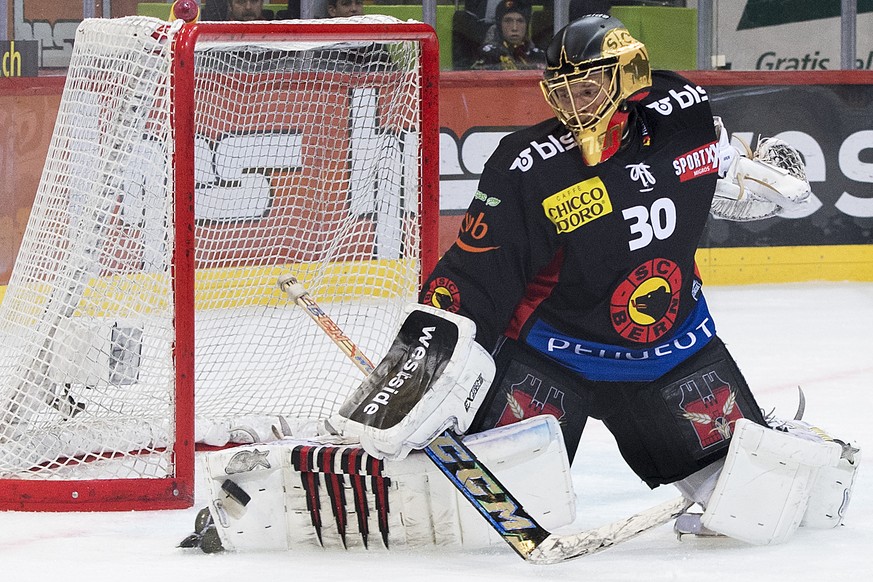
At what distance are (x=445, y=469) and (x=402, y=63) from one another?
1199 mm

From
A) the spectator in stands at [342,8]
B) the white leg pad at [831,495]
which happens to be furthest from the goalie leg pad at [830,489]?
the spectator in stands at [342,8]

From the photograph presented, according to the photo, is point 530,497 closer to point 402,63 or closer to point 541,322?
point 541,322

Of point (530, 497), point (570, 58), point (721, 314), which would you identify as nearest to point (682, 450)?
point (530, 497)

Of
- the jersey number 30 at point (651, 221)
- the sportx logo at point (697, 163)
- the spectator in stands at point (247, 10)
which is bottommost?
the jersey number 30 at point (651, 221)

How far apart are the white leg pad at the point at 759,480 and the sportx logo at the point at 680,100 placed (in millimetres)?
543

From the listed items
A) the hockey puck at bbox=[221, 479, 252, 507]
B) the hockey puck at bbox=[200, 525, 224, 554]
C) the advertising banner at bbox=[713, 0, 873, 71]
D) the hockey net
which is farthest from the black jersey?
the advertising banner at bbox=[713, 0, 873, 71]

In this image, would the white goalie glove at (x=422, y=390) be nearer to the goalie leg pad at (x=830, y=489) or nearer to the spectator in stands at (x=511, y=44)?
the goalie leg pad at (x=830, y=489)

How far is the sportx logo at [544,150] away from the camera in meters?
2.08

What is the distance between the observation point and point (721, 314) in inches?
197

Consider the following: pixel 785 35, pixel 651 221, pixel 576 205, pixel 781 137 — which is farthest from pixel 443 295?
pixel 785 35

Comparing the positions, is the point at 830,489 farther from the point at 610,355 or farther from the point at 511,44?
the point at 511,44

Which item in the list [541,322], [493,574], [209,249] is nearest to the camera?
[493,574]

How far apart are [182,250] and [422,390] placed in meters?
0.71

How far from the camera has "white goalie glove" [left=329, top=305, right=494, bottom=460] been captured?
1.94 metres
